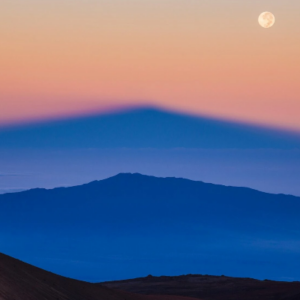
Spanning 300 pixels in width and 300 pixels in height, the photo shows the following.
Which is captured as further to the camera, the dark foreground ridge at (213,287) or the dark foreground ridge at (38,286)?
the dark foreground ridge at (213,287)

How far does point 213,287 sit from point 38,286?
29896 mm

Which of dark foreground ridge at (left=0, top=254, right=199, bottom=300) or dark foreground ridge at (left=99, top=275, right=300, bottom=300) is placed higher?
dark foreground ridge at (left=99, top=275, right=300, bottom=300)

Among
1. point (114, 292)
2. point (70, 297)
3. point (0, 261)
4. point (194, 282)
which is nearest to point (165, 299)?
point (114, 292)

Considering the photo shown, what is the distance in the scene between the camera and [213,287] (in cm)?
6297

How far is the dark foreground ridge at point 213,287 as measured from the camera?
55.8 m

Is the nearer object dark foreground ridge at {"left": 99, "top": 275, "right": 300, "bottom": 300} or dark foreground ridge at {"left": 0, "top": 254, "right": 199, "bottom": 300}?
dark foreground ridge at {"left": 0, "top": 254, "right": 199, "bottom": 300}

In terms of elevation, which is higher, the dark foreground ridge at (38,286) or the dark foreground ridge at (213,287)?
the dark foreground ridge at (213,287)

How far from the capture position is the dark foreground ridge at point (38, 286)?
33459 millimetres

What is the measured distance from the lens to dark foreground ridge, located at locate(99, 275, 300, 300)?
55781 mm

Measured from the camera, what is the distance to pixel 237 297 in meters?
56.6

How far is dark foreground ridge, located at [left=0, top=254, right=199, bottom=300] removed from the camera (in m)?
33.5

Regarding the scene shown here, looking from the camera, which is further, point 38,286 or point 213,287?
point 213,287

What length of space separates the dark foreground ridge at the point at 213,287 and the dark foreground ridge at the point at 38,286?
16.6 metres

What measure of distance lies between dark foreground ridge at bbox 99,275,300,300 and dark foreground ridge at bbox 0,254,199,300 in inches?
653
